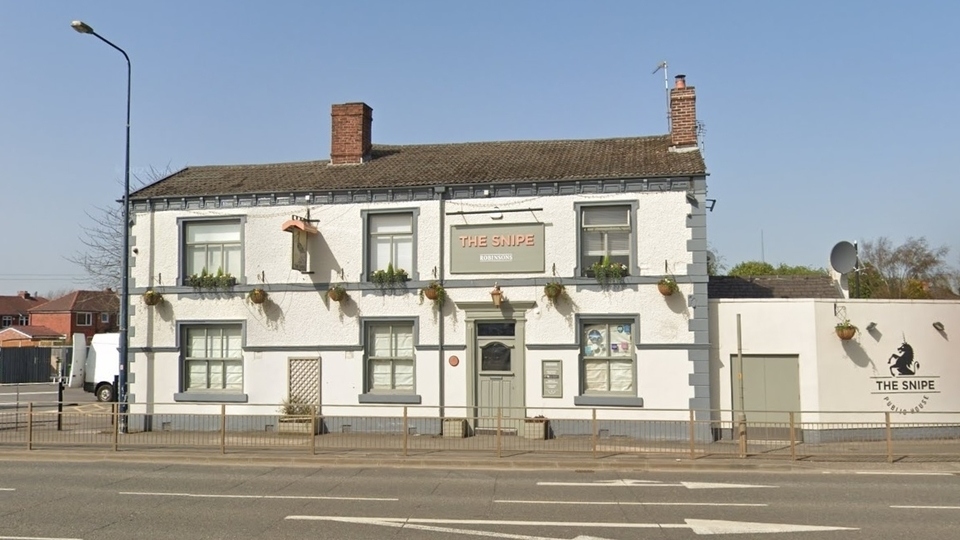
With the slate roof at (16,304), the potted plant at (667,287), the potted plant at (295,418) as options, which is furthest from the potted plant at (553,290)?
the slate roof at (16,304)

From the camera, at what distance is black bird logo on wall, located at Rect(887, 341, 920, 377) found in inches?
707

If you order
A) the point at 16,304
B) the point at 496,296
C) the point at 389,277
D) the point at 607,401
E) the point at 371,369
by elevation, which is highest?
the point at 16,304

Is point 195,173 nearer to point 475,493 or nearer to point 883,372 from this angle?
point 475,493

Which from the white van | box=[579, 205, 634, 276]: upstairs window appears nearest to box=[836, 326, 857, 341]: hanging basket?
box=[579, 205, 634, 276]: upstairs window

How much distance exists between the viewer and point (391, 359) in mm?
19406

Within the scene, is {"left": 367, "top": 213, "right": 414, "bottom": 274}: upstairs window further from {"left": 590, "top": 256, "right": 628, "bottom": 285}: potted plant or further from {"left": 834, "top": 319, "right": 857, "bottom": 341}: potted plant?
{"left": 834, "top": 319, "right": 857, "bottom": 341}: potted plant

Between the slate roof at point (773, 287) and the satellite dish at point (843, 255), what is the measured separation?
94 cm

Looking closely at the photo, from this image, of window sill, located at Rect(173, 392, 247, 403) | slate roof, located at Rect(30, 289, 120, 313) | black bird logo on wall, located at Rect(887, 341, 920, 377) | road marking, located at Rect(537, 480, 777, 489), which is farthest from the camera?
slate roof, located at Rect(30, 289, 120, 313)

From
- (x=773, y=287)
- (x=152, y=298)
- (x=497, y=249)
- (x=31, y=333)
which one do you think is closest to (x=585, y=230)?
(x=497, y=249)

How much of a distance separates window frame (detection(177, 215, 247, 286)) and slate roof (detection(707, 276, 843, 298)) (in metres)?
12.4

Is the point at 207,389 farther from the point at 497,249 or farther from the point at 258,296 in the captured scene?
the point at 497,249

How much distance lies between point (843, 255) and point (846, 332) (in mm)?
3835

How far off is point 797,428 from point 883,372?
2757 mm

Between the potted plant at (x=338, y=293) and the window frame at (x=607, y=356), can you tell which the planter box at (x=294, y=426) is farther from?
the window frame at (x=607, y=356)
